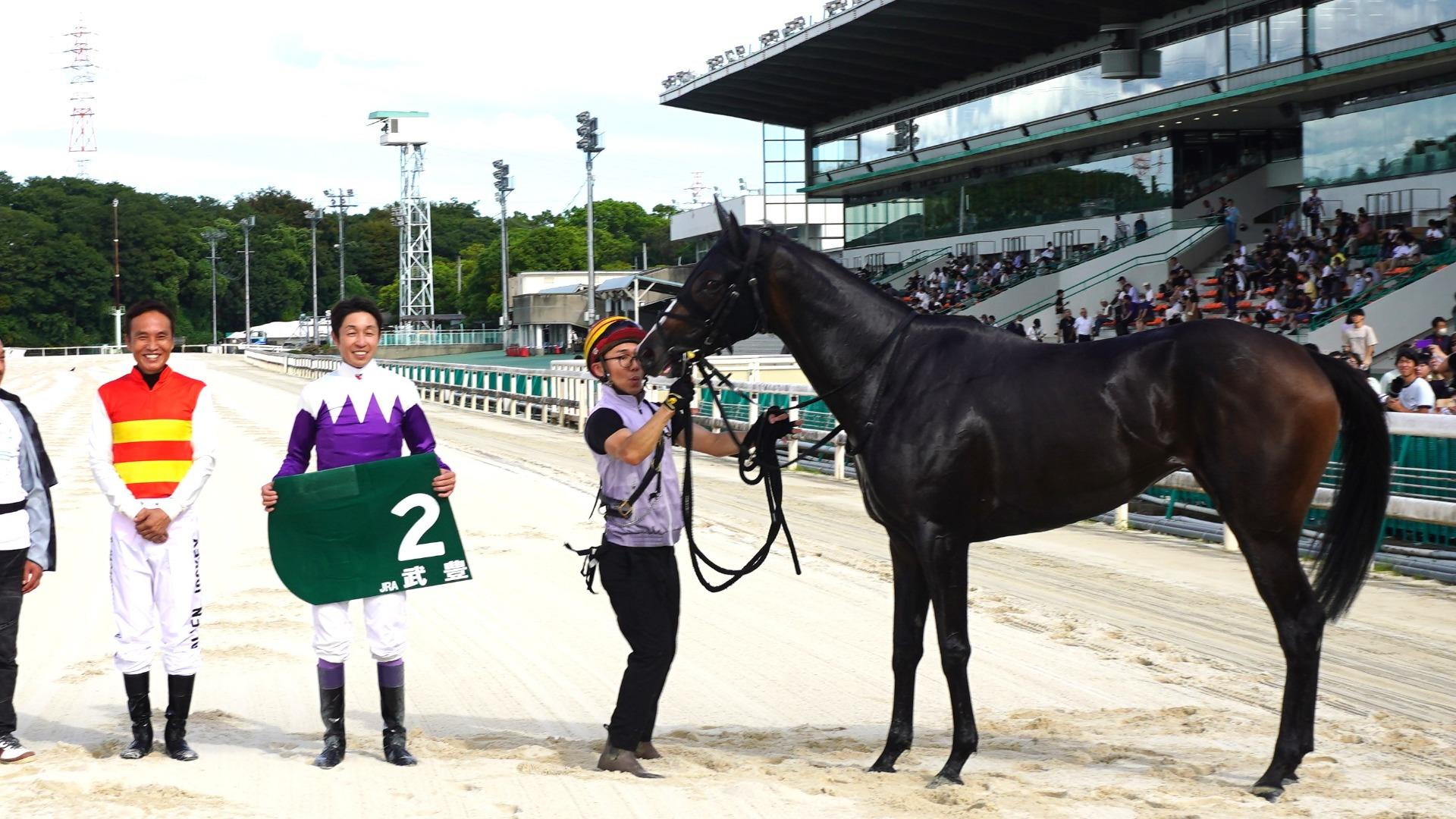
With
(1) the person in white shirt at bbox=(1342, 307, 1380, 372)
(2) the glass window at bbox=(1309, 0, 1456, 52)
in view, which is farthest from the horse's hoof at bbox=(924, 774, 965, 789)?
(2) the glass window at bbox=(1309, 0, 1456, 52)

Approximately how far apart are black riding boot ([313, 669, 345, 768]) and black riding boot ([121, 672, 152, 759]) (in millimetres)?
645

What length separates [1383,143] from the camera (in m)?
25.3

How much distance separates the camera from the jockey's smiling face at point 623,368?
16.4ft

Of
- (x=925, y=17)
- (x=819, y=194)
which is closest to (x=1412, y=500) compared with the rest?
(x=925, y=17)

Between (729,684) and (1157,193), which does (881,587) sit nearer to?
(729,684)

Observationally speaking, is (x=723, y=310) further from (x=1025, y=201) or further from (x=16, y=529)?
(x=1025, y=201)

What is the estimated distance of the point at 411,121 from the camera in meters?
95.9

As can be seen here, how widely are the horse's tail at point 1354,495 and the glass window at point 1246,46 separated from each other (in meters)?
26.8

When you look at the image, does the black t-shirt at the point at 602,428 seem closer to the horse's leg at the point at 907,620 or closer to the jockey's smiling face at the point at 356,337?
the jockey's smiling face at the point at 356,337

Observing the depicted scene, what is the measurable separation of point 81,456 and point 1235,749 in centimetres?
1757

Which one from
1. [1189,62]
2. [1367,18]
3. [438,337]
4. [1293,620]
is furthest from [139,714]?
[438,337]

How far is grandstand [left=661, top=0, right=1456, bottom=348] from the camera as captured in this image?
2458 centimetres

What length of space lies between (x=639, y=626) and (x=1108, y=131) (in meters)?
31.4

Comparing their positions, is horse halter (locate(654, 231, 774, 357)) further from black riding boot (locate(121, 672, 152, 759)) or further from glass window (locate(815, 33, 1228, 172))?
glass window (locate(815, 33, 1228, 172))
